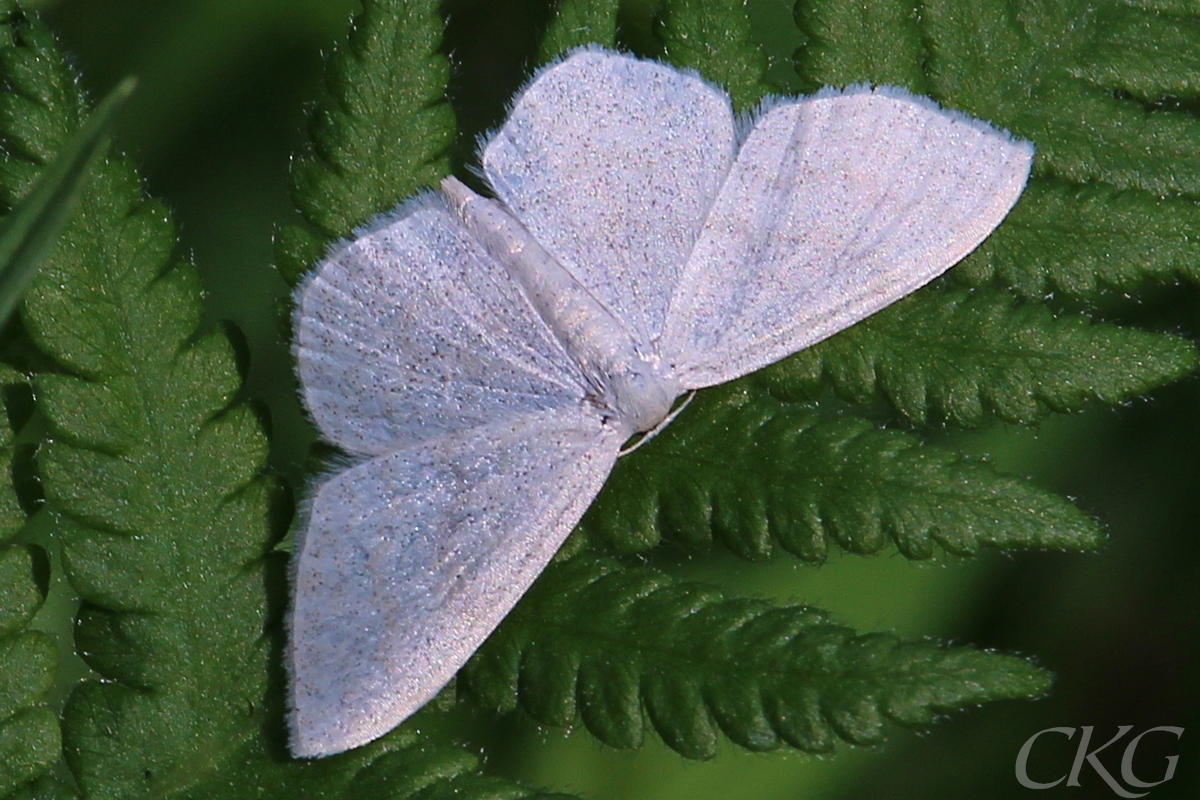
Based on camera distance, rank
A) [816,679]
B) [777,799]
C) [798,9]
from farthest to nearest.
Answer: [777,799] → [798,9] → [816,679]

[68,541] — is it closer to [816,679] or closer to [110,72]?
[816,679]

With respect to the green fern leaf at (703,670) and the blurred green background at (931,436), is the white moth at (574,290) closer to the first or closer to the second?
the green fern leaf at (703,670)

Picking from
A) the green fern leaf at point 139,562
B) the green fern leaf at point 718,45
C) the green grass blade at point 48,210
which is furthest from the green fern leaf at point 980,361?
the green grass blade at point 48,210

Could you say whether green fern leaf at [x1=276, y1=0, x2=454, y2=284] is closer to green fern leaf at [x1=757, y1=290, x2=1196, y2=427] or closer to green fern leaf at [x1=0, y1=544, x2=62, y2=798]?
green fern leaf at [x1=0, y1=544, x2=62, y2=798]

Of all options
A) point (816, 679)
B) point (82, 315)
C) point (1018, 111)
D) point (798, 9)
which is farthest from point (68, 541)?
point (1018, 111)

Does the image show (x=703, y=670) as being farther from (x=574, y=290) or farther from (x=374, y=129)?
(x=374, y=129)

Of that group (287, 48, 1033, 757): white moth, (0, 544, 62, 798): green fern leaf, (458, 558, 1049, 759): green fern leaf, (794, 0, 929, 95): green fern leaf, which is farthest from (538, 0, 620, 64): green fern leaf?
(0, 544, 62, 798): green fern leaf
